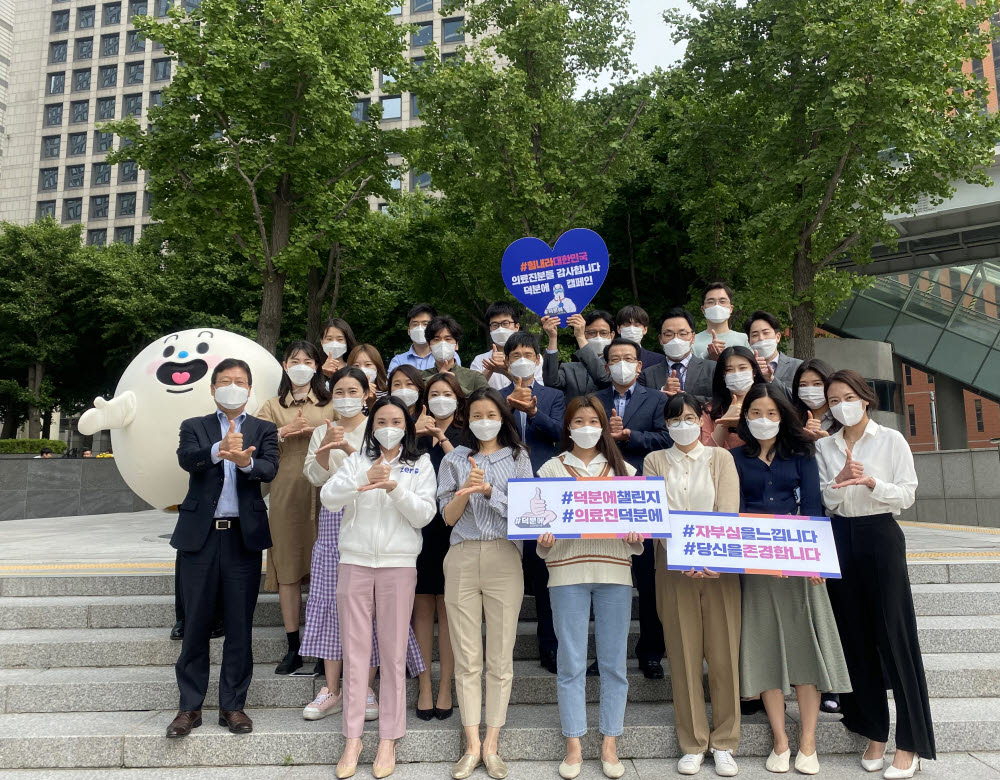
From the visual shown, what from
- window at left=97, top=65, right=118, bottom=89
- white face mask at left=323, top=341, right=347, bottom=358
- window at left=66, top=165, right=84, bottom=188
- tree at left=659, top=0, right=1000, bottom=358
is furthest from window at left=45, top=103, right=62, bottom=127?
white face mask at left=323, top=341, right=347, bottom=358

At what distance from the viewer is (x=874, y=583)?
13.7 ft

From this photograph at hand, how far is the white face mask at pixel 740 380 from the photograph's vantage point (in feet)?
16.2

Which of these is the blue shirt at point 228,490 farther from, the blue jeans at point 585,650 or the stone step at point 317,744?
the blue jeans at point 585,650

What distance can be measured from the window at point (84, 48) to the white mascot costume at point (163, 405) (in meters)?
66.4

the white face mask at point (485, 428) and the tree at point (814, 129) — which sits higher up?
the tree at point (814, 129)

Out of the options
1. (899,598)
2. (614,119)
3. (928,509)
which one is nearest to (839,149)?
→ (614,119)

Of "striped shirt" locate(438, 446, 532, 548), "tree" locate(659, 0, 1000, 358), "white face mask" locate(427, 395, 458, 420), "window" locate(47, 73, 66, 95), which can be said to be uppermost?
"window" locate(47, 73, 66, 95)

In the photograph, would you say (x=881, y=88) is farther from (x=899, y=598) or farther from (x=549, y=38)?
(x=899, y=598)

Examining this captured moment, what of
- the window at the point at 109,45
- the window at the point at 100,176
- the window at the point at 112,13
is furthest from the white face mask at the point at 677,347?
the window at the point at 112,13

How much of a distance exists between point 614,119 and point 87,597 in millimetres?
14143

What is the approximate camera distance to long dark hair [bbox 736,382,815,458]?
431 centimetres

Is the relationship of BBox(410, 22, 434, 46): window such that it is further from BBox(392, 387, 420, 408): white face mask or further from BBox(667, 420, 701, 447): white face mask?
BBox(667, 420, 701, 447): white face mask

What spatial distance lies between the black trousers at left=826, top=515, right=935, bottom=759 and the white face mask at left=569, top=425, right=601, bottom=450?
5.36ft

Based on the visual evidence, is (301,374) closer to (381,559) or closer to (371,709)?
(381,559)
